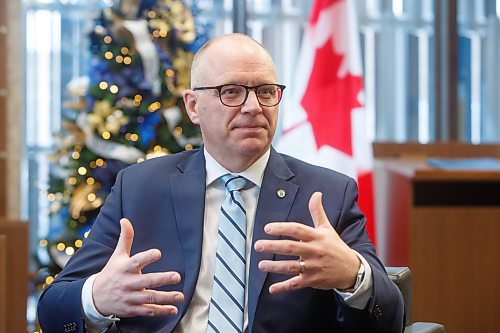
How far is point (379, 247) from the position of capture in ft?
17.3

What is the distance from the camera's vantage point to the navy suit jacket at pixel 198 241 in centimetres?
233

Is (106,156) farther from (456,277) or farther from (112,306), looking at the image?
(112,306)

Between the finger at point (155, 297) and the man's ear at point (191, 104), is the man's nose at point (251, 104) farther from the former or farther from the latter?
the finger at point (155, 297)

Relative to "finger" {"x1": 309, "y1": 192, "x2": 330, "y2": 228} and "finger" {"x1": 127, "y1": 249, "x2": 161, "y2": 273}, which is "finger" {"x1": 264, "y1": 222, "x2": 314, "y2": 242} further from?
"finger" {"x1": 127, "y1": 249, "x2": 161, "y2": 273}

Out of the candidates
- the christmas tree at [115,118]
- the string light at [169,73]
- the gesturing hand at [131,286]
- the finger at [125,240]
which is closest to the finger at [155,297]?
the gesturing hand at [131,286]

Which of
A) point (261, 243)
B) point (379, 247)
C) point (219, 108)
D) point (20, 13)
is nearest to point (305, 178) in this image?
point (219, 108)

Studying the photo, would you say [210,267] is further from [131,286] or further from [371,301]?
[371,301]

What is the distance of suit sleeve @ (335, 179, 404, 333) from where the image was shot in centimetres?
223

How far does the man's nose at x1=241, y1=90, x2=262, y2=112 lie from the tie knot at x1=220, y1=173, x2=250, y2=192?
8.3 inches

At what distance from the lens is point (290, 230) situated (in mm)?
2027

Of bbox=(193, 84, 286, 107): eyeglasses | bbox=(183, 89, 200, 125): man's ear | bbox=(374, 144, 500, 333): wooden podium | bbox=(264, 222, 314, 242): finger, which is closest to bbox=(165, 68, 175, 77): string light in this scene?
bbox=(374, 144, 500, 333): wooden podium

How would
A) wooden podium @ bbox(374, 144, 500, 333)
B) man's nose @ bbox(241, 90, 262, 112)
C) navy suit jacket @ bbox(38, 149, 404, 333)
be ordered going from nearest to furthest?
navy suit jacket @ bbox(38, 149, 404, 333) < man's nose @ bbox(241, 90, 262, 112) < wooden podium @ bbox(374, 144, 500, 333)

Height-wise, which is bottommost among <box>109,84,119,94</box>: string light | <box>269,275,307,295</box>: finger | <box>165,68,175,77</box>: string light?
<box>269,275,307,295</box>: finger

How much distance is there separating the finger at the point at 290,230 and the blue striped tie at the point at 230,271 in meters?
0.39
